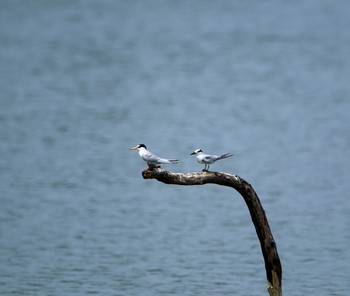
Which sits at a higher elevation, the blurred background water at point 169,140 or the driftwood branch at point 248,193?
the blurred background water at point 169,140

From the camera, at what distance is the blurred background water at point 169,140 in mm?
18438

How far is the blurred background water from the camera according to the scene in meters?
18.4

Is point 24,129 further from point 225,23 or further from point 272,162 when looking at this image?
point 225,23

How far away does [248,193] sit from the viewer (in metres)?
11.7

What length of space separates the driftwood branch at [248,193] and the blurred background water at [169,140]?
437cm

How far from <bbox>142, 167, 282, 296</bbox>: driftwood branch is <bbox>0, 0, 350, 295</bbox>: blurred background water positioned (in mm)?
4373

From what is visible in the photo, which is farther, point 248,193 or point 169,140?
point 169,140

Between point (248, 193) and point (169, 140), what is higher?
point (169, 140)

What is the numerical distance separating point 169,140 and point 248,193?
73.8ft

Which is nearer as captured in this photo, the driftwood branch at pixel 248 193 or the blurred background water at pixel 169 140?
the driftwood branch at pixel 248 193

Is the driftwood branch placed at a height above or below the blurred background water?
below

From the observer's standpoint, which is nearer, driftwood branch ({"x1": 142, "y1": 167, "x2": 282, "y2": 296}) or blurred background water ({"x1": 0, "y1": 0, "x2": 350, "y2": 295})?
driftwood branch ({"x1": 142, "y1": 167, "x2": 282, "y2": 296})

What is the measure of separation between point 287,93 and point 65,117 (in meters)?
12.6

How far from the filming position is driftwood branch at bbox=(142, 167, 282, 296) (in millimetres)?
11211
